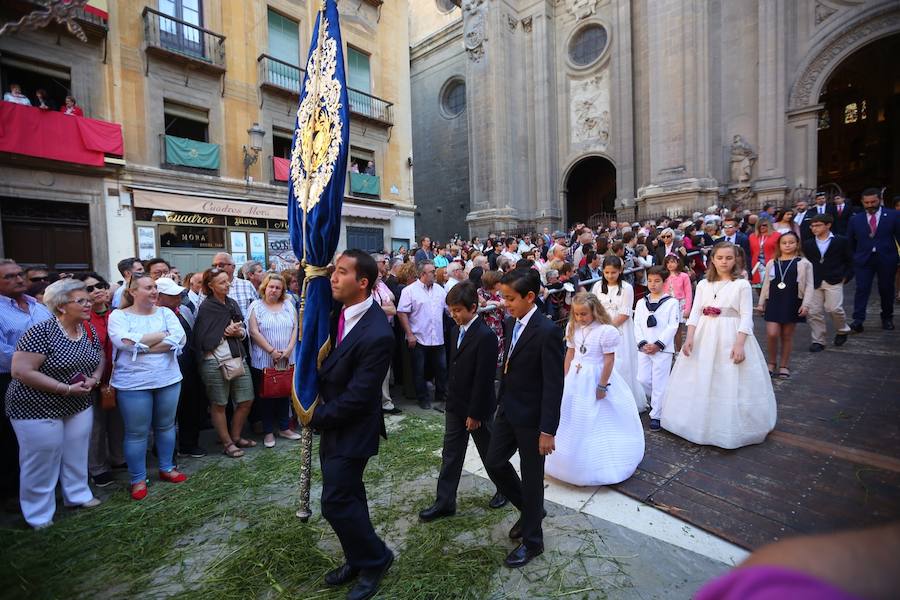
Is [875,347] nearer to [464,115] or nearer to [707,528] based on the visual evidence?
[707,528]

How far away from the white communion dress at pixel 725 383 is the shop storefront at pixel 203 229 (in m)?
10.2

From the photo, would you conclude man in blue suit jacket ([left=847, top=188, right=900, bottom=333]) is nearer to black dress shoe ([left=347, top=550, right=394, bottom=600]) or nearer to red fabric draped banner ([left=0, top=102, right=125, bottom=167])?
black dress shoe ([left=347, top=550, right=394, bottom=600])

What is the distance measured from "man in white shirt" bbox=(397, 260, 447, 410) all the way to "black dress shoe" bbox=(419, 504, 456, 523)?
9.38 ft

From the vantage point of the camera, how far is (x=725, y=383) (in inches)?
173

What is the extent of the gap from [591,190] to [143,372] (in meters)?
26.9

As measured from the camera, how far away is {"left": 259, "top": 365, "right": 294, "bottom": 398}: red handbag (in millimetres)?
5043

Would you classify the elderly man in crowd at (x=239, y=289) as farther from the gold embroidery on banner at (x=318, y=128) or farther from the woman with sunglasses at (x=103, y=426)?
the gold embroidery on banner at (x=318, y=128)

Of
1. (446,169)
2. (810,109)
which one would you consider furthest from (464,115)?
(810,109)

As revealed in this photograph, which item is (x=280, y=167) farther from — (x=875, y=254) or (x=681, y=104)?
(x=875, y=254)

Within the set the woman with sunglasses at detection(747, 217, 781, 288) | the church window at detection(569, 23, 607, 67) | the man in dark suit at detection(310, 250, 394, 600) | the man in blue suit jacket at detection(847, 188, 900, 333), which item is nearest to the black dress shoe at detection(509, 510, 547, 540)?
the man in dark suit at detection(310, 250, 394, 600)

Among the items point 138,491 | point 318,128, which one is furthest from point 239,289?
point 318,128

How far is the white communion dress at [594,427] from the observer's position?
3.84 metres

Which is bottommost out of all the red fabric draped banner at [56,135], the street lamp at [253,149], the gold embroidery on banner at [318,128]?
the gold embroidery on banner at [318,128]

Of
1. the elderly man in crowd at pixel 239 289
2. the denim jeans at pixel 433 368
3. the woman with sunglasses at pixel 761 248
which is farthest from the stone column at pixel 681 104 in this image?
the elderly man in crowd at pixel 239 289
